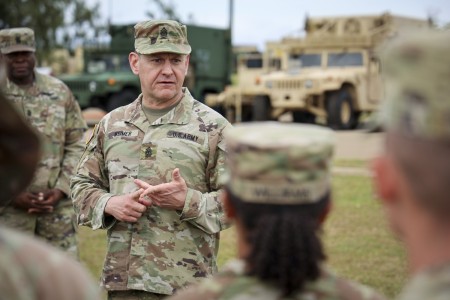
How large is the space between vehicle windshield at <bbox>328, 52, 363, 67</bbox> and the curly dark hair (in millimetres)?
20193

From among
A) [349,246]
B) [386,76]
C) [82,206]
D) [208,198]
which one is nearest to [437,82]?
[386,76]

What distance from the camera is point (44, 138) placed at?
18.3 feet

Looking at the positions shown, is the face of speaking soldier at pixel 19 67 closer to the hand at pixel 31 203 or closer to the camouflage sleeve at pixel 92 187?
the hand at pixel 31 203

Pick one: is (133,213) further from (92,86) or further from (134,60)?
(92,86)

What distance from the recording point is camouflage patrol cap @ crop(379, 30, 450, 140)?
5.41 feet

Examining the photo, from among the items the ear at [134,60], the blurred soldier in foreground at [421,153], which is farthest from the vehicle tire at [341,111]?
the blurred soldier in foreground at [421,153]

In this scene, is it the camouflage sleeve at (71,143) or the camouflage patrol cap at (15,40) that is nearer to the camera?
the camouflage patrol cap at (15,40)

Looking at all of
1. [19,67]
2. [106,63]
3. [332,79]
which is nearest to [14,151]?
[19,67]

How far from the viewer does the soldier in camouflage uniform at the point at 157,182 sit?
3.81m

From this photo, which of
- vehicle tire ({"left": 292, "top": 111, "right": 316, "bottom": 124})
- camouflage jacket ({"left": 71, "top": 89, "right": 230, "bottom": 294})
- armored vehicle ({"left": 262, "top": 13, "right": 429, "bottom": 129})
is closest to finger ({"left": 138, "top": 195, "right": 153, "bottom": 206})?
Result: camouflage jacket ({"left": 71, "top": 89, "right": 230, "bottom": 294})

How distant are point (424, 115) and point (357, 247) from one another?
6964 millimetres

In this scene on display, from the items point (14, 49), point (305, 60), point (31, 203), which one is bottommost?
point (31, 203)

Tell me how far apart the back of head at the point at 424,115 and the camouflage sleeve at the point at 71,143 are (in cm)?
425

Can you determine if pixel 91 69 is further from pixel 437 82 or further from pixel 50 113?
pixel 437 82
